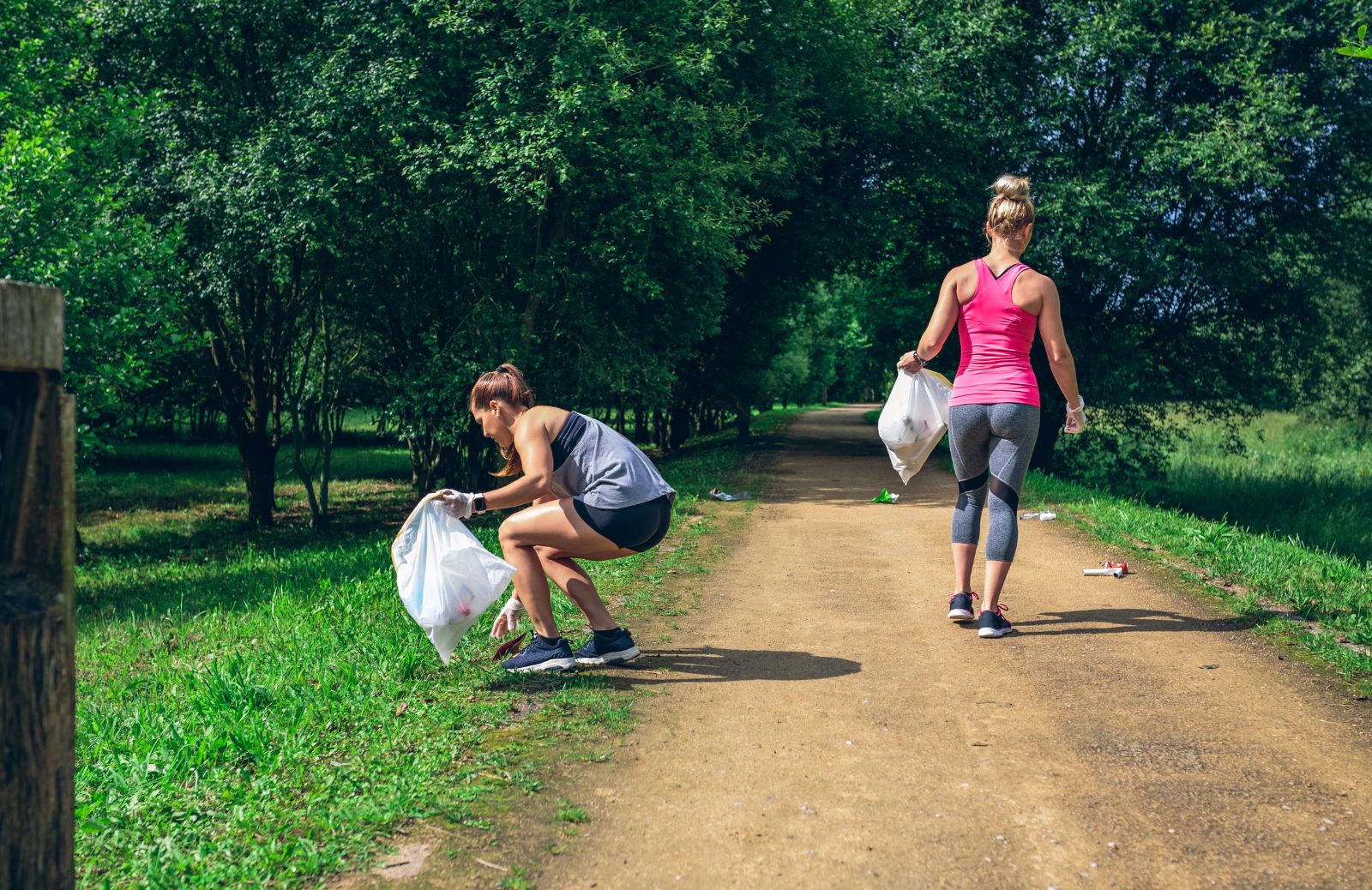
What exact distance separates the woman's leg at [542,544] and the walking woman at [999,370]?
2.05 meters

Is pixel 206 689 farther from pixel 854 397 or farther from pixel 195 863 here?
pixel 854 397

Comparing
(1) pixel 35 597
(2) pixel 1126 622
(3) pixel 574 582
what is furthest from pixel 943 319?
(1) pixel 35 597

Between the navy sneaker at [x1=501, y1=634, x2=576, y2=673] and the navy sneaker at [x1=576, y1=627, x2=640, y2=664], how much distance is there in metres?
0.16

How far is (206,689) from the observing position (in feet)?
16.3

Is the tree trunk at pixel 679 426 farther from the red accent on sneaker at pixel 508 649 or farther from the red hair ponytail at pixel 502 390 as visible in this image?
the red hair ponytail at pixel 502 390

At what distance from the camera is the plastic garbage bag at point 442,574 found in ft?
15.7

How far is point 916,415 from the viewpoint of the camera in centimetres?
630

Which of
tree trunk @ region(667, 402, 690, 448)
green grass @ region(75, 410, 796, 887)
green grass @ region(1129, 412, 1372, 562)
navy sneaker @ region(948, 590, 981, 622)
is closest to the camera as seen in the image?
green grass @ region(75, 410, 796, 887)

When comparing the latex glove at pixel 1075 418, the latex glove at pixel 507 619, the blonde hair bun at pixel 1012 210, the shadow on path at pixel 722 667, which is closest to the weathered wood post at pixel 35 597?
the shadow on path at pixel 722 667

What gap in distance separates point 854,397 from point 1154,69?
96.6m

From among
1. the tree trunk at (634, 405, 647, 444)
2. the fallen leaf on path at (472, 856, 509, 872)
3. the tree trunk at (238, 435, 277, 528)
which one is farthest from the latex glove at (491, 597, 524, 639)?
the tree trunk at (634, 405, 647, 444)

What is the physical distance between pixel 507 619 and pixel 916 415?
2.69 meters

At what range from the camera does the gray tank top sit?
16.6 ft

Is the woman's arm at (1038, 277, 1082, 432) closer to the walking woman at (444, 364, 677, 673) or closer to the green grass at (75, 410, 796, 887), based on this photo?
the walking woman at (444, 364, 677, 673)
